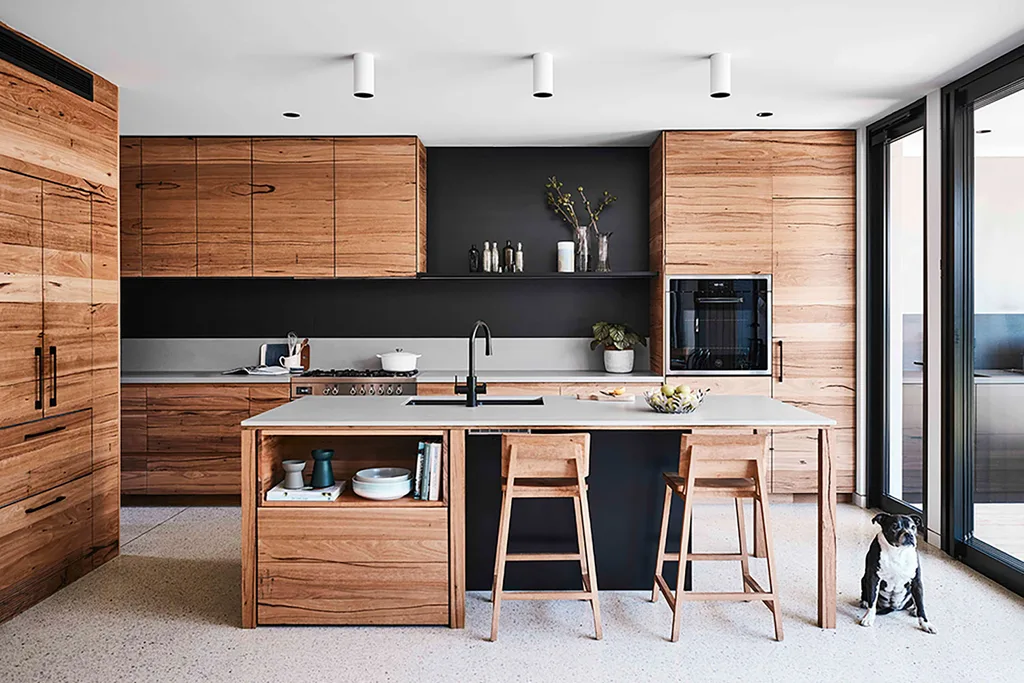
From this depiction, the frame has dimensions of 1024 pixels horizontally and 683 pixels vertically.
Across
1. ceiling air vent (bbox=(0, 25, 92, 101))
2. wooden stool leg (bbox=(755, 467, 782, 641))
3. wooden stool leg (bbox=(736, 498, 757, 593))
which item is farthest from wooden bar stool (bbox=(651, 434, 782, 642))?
ceiling air vent (bbox=(0, 25, 92, 101))

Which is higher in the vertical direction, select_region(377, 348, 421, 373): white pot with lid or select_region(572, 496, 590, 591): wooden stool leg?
select_region(377, 348, 421, 373): white pot with lid

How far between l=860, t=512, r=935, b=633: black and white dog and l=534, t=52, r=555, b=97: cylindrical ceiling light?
2.39m

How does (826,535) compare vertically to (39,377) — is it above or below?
below

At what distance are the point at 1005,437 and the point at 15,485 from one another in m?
4.44

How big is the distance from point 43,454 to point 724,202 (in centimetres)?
416

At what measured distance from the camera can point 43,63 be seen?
3592mm

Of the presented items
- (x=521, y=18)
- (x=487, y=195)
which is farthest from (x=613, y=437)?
(x=487, y=195)

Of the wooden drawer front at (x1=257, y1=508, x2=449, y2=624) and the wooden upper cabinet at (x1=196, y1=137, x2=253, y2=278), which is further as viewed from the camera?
the wooden upper cabinet at (x1=196, y1=137, x2=253, y2=278)

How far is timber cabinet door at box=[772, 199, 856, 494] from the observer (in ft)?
17.6

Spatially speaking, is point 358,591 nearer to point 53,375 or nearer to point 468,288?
point 53,375

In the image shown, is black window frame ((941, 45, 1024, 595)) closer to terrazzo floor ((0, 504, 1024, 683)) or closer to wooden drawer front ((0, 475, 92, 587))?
terrazzo floor ((0, 504, 1024, 683))

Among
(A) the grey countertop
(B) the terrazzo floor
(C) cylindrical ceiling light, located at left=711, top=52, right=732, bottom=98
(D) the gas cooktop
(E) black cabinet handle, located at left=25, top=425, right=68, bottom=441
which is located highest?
(C) cylindrical ceiling light, located at left=711, top=52, right=732, bottom=98

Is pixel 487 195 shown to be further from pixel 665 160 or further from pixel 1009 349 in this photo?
pixel 1009 349


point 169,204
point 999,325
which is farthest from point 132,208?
point 999,325
